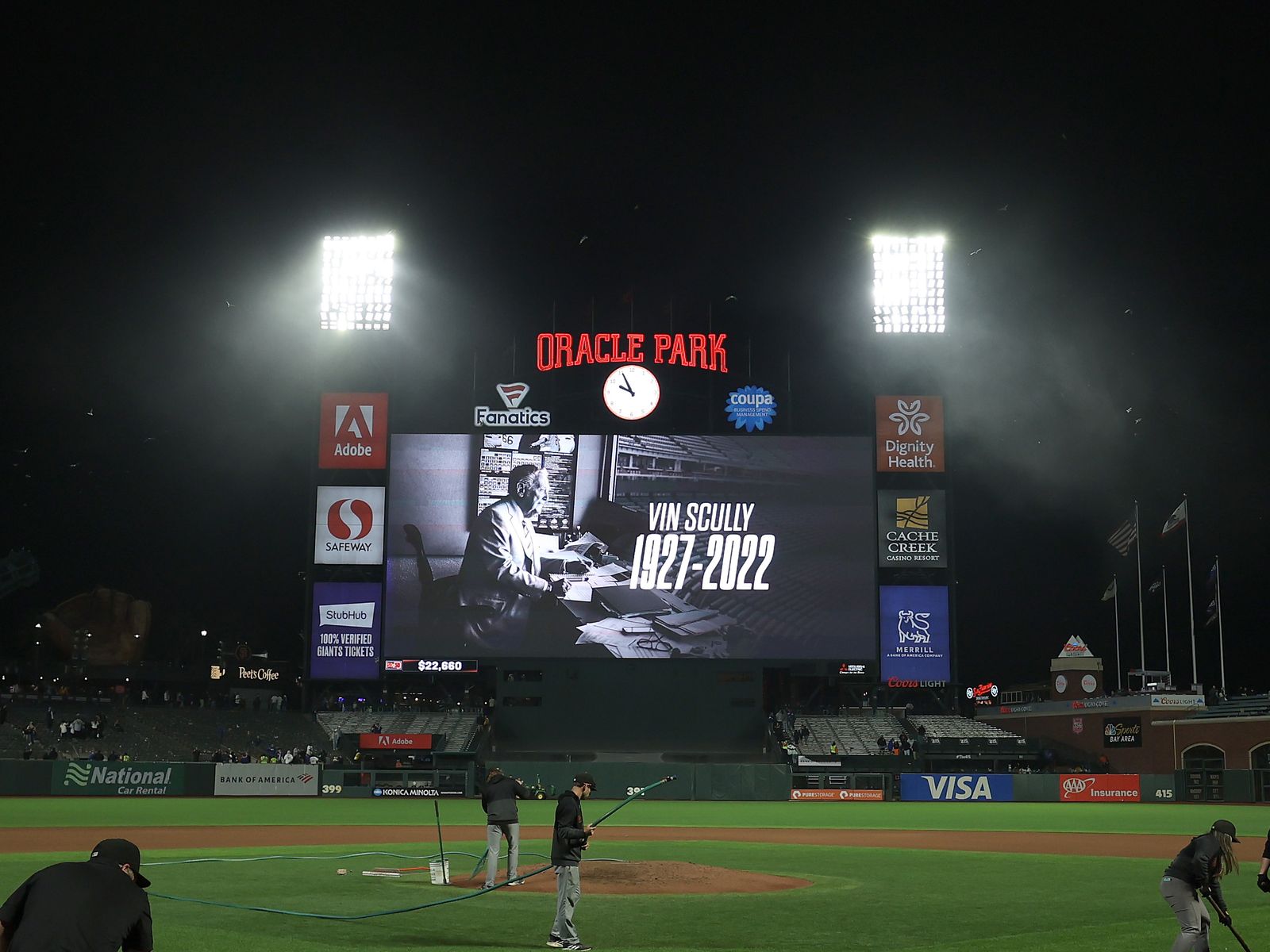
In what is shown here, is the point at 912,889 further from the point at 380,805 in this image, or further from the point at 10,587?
the point at 10,587

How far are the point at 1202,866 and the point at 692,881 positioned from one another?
10077 millimetres

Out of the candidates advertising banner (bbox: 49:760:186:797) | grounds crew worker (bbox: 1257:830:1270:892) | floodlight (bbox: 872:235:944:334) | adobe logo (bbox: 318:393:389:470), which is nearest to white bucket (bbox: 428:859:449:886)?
grounds crew worker (bbox: 1257:830:1270:892)

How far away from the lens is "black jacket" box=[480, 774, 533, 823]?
55.5 feet

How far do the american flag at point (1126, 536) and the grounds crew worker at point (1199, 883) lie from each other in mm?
51593

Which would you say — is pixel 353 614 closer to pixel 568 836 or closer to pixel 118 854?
pixel 568 836

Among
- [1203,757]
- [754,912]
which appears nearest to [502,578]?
[1203,757]

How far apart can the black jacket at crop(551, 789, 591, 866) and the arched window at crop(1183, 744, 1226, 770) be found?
168 ft

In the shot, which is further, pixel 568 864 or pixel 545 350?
pixel 545 350

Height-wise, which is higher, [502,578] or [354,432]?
[354,432]

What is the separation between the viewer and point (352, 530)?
56.1 metres

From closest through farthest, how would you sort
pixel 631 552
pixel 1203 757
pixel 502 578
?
pixel 502 578
pixel 631 552
pixel 1203 757

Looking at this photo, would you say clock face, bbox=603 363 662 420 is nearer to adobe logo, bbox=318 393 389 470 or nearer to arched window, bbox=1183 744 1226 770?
adobe logo, bbox=318 393 389 470

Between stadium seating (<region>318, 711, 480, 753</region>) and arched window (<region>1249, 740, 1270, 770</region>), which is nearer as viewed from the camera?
arched window (<region>1249, 740, 1270, 770</region>)

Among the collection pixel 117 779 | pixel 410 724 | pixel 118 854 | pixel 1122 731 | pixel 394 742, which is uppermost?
pixel 118 854
